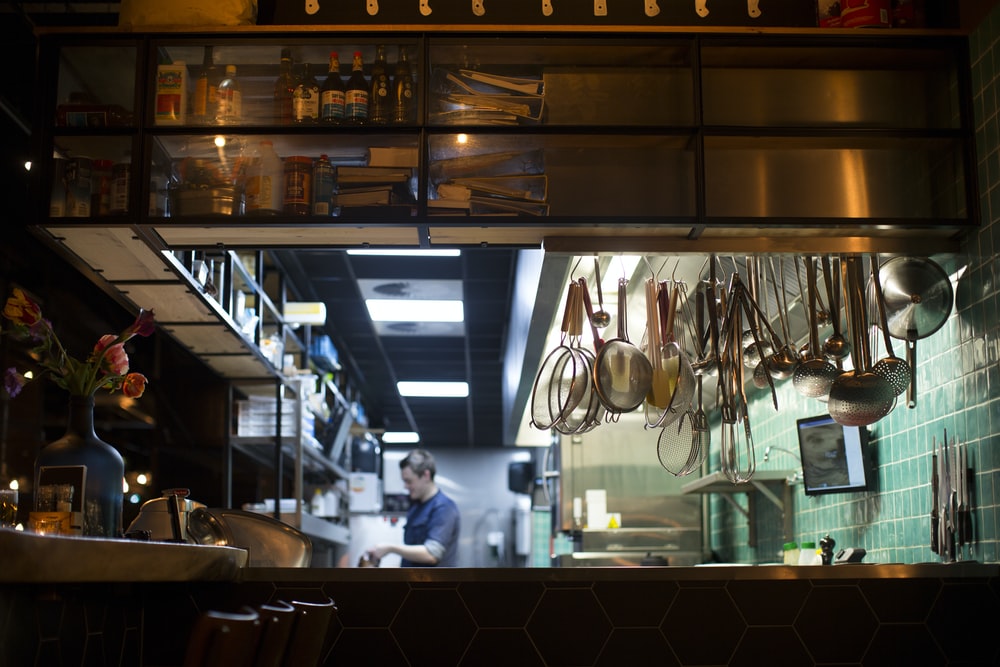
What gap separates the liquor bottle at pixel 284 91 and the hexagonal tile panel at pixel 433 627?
1534mm

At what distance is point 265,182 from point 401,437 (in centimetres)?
1247

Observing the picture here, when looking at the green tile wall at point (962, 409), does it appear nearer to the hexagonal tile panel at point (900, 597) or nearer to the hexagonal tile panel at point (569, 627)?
the hexagonal tile panel at point (900, 597)

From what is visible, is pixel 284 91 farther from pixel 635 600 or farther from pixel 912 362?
pixel 912 362

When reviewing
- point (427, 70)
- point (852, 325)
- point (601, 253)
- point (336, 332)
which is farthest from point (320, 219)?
point (336, 332)

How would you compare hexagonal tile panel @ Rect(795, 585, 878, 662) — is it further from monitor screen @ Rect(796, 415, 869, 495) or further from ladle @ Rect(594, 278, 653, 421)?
monitor screen @ Rect(796, 415, 869, 495)

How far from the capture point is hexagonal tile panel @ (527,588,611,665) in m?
2.86

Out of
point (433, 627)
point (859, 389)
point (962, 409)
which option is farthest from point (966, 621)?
point (433, 627)

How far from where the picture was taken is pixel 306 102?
3.44m

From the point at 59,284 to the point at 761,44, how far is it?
10.1 feet

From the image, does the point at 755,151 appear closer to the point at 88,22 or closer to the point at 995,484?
the point at 995,484

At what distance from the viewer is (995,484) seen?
304 cm

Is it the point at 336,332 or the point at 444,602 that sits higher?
the point at 336,332

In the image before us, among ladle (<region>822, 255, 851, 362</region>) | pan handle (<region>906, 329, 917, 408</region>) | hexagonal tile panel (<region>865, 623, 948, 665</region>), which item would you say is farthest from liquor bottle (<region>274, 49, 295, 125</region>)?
hexagonal tile panel (<region>865, 623, 948, 665</region>)

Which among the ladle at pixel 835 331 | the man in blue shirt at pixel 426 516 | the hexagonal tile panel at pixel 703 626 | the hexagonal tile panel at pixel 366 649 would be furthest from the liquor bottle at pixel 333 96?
the man in blue shirt at pixel 426 516
